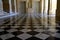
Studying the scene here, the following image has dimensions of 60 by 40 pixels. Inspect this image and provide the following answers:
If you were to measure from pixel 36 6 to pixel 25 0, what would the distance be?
204cm

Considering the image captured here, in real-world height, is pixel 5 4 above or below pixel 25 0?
below

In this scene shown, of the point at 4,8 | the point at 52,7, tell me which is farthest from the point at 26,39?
the point at 52,7

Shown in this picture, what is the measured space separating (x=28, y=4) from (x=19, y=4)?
143 cm

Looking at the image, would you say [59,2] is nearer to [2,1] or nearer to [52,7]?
[52,7]

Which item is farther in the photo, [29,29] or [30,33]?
[29,29]

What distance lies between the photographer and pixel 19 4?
1434 cm

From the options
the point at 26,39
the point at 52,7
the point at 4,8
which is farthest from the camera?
the point at 52,7

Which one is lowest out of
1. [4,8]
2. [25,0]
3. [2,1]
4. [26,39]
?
[26,39]

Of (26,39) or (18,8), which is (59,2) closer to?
(26,39)

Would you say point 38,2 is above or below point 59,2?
above

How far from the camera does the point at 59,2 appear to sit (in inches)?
197

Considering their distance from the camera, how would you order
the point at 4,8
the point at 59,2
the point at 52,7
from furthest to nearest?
the point at 52,7 < the point at 4,8 < the point at 59,2

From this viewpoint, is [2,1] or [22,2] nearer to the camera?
[2,1]

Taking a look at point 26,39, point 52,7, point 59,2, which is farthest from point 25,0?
point 26,39
